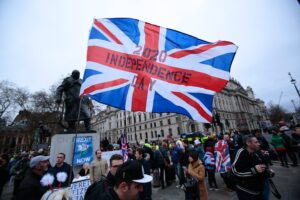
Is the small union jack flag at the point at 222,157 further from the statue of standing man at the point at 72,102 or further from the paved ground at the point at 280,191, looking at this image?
the statue of standing man at the point at 72,102

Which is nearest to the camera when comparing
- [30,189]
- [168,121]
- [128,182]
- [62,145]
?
[128,182]

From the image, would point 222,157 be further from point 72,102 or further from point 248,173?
point 72,102

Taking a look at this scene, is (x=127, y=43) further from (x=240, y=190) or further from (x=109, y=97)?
(x=240, y=190)

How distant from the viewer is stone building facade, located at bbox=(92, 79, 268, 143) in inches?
2069

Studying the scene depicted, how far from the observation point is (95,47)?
11.3ft

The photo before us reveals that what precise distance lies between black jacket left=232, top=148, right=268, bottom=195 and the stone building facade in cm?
4351

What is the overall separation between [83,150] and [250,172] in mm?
4972

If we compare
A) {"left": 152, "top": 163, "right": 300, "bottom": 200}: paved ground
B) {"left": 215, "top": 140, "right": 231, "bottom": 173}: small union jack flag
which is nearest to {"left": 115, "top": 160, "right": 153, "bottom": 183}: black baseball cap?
{"left": 152, "top": 163, "right": 300, "bottom": 200}: paved ground

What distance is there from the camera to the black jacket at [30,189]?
7.50 ft

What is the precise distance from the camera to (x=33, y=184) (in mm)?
2398

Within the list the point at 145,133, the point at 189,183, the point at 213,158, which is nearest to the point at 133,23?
the point at 189,183

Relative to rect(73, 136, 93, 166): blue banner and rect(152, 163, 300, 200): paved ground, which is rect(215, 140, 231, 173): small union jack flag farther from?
rect(73, 136, 93, 166): blue banner

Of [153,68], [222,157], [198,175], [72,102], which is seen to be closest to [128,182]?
[153,68]

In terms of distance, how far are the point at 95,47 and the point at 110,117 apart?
79.2 meters
